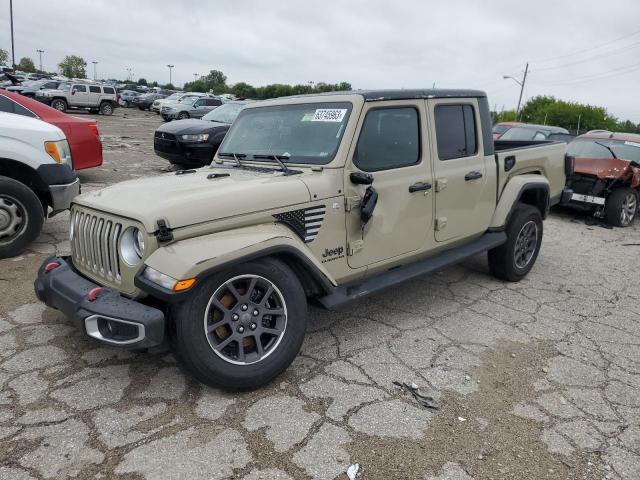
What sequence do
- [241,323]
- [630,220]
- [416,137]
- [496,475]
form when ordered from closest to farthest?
[496,475] → [241,323] → [416,137] → [630,220]

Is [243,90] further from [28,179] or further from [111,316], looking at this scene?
[111,316]

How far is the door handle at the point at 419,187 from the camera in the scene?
12.1ft

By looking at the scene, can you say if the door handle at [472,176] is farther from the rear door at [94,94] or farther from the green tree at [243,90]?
the green tree at [243,90]

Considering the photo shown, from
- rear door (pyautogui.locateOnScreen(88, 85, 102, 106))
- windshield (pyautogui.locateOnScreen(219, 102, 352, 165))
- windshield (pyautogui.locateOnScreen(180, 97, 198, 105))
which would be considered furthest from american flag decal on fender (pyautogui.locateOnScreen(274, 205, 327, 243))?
rear door (pyautogui.locateOnScreen(88, 85, 102, 106))

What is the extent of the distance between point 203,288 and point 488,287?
3.23 meters

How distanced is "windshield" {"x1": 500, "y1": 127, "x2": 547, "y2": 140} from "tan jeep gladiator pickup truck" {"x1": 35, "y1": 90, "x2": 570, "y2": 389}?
26.9ft

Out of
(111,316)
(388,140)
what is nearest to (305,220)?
(388,140)

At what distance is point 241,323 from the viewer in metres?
2.89

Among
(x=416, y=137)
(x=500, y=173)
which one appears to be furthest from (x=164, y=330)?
(x=500, y=173)

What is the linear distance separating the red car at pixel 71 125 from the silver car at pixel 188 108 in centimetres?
1757

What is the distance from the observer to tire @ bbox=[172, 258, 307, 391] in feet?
Answer: 8.82

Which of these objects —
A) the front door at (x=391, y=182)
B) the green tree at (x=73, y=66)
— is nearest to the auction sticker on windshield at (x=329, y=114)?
the front door at (x=391, y=182)

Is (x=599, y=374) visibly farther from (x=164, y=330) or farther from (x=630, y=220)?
(x=630, y=220)

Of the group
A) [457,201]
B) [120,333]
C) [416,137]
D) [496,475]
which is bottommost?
[496,475]
